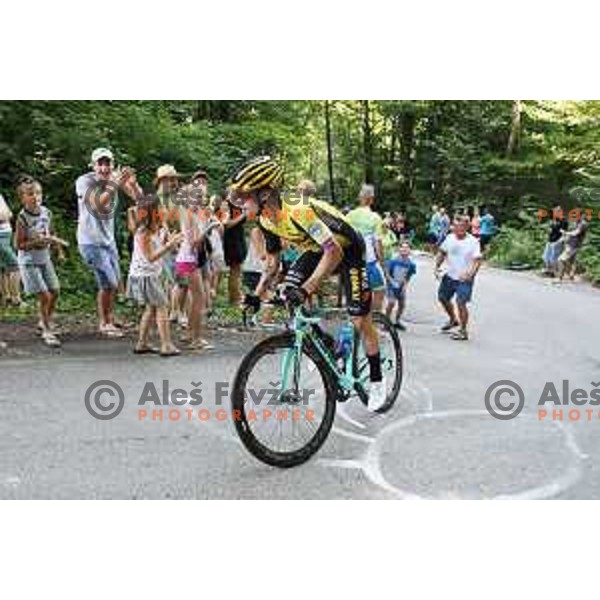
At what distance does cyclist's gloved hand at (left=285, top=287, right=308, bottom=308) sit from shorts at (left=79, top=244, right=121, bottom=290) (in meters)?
1.41

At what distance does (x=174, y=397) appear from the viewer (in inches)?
160

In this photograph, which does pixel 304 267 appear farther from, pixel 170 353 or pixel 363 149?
pixel 170 353

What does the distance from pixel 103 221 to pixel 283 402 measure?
5.18ft

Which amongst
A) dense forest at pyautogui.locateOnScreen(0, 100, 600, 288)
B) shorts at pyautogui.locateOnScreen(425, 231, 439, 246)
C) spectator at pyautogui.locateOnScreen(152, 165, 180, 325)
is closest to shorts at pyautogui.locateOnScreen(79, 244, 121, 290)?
dense forest at pyautogui.locateOnScreen(0, 100, 600, 288)

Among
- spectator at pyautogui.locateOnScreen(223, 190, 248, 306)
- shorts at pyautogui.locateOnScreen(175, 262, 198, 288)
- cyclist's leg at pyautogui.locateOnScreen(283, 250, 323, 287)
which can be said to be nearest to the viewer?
cyclist's leg at pyautogui.locateOnScreen(283, 250, 323, 287)

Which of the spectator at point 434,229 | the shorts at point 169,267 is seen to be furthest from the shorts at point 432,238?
the shorts at point 169,267

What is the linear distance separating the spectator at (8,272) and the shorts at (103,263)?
557mm

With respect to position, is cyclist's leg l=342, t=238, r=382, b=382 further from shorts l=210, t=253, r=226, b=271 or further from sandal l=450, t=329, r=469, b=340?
shorts l=210, t=253, r=226, b=271

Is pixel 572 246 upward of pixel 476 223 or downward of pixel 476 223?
downward

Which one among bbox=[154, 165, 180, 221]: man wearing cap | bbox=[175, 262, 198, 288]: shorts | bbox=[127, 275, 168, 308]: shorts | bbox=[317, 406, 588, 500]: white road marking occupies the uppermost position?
bbox=[154, 165, 180, 221]: man wearing cap

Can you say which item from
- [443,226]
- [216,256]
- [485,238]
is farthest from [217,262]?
[485,238]

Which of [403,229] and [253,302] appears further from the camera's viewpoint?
[403,229]

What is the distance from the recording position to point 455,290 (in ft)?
13.9

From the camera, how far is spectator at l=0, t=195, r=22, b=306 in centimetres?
474
